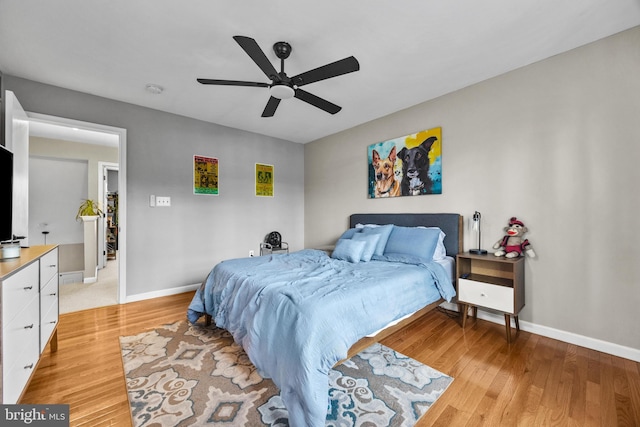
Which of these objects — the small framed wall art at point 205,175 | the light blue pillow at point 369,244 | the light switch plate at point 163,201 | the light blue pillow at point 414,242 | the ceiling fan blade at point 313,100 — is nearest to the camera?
the ceiling fan blade at point 313,100

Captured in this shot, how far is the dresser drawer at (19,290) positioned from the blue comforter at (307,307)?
1.14 m

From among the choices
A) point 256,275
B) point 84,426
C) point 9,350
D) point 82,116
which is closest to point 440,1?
point 256,275

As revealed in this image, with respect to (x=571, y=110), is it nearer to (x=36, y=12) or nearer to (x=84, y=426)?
(x=84, y=426)

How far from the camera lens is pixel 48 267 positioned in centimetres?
189

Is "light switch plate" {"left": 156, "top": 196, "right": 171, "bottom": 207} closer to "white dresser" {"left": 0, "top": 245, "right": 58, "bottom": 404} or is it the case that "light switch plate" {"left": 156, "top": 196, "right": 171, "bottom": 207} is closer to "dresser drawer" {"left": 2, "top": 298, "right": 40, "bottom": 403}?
"white dresser" {"left": 0, "top": 245, "right": 58, "bottom": 404}

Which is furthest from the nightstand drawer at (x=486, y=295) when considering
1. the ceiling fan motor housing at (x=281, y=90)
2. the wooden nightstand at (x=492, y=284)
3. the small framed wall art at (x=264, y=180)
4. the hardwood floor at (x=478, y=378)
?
the small framed wall art at (x=264, y=180)

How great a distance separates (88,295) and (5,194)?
7.55 ft

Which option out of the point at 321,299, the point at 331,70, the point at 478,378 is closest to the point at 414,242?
the point at 478,378

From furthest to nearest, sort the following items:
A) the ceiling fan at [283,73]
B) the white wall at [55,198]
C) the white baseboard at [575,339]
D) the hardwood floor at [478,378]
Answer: the white wall at [55,198] → the white baseboard at [575,339] → the ceiling fan at [283,73] → the hardwood floor at [478,378]

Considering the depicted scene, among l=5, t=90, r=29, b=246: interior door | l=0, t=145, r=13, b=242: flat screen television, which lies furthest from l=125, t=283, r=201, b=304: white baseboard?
l=0, t=145, r=13, b=242: flat screen television

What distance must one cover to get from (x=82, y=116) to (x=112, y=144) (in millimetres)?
1854

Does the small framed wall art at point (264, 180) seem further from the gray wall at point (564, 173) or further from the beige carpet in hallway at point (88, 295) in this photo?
the gray wall at point (564, 173)

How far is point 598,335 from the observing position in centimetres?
216

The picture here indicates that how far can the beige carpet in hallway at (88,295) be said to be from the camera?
126 inches
